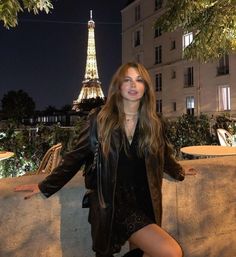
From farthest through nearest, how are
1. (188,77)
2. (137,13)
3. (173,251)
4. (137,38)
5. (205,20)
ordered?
1. (137,38)
2. (137,13)
3. (188,77)
4. (205,20)
5. (173,251)

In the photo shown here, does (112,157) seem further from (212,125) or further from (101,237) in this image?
(212,125)

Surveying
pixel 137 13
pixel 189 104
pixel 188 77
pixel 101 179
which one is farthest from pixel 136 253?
pixel 137 13

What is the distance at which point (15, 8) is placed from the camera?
12.6 ft

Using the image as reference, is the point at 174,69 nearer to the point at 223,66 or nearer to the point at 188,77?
the point at 188,77

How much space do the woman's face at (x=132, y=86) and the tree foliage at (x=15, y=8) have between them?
1.89 metres

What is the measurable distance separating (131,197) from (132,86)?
754mm

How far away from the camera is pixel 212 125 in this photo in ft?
30.0

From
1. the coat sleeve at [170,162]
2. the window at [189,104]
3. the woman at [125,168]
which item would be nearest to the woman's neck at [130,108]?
the woman at [125,168]

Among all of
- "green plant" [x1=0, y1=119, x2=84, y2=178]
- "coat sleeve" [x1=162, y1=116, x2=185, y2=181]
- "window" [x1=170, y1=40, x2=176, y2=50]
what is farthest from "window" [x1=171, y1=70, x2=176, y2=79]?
"coat sleeve" [x1=162, y1=116, x2=185, y2=181]

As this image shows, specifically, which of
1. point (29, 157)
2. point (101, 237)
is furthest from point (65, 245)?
point (29, 157)

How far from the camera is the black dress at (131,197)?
2.29 m

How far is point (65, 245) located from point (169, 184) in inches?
41.2

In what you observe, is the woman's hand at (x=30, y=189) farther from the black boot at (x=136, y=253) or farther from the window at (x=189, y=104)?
the window at (x=189, y=104)

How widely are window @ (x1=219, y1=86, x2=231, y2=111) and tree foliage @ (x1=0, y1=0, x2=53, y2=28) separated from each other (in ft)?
86.3
